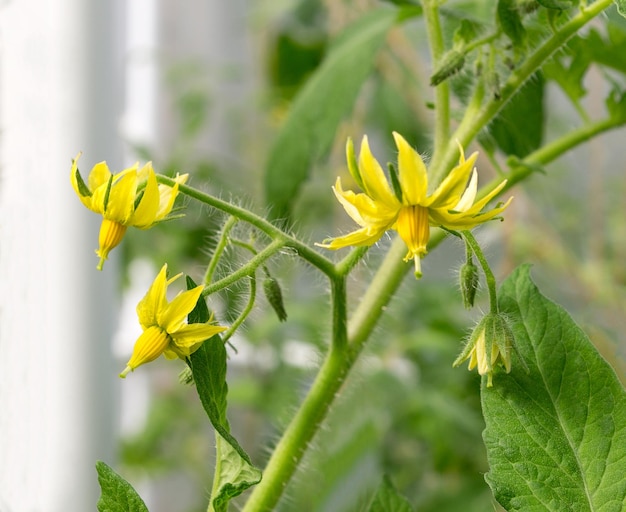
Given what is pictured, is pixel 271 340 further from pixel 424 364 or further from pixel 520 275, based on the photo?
pixel 520 275

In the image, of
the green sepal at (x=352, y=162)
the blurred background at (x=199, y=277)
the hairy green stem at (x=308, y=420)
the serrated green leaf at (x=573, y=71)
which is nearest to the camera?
the green sepal at (x=352, y=162)

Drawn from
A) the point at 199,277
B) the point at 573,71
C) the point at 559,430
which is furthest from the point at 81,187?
the point at 199,277

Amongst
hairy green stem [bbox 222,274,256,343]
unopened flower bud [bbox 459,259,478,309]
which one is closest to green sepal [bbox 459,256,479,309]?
unopened flower bud [bbox 459,259,478,309]

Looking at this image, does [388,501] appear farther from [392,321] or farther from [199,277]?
[199,277]

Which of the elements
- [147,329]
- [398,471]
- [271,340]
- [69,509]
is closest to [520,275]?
[147,329]

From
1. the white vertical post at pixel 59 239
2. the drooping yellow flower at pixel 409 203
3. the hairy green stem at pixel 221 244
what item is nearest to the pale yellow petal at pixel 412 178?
the drooping yellow flower at pixel 409 203

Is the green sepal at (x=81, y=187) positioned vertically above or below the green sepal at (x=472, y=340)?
above

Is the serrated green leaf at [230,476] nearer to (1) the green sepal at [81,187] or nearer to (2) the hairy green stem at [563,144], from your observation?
(1) the green sepal at [81,187]
